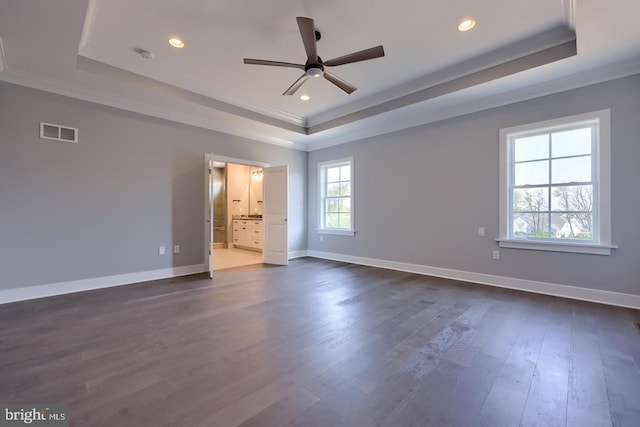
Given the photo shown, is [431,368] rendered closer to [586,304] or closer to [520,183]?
[586,304]

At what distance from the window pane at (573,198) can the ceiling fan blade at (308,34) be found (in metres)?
3.56

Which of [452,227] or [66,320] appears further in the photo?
[452,227]

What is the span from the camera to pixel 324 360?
2020mm

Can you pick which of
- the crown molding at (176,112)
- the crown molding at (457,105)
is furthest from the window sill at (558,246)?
the crown molding at (176,112)

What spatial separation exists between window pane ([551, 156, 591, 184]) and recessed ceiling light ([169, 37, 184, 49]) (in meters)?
4.86

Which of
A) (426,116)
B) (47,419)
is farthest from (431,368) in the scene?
(426,116)

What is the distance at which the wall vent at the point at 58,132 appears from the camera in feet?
11.7

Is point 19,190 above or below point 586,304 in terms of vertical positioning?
above

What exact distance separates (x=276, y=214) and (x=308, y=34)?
398 centimetres

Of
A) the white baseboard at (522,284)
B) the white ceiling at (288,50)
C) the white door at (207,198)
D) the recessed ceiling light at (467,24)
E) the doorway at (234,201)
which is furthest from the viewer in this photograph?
the doorway at (234,201)

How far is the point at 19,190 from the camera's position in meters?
3.38

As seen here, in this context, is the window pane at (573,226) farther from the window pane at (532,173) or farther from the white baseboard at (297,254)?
the white baseboard at (297,254)

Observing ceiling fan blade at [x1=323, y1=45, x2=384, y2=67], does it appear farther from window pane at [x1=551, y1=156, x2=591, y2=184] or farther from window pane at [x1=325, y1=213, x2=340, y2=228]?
window pane at [x1=325, y1=213, x2=340, y2=228]

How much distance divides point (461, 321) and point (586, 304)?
1.78m
